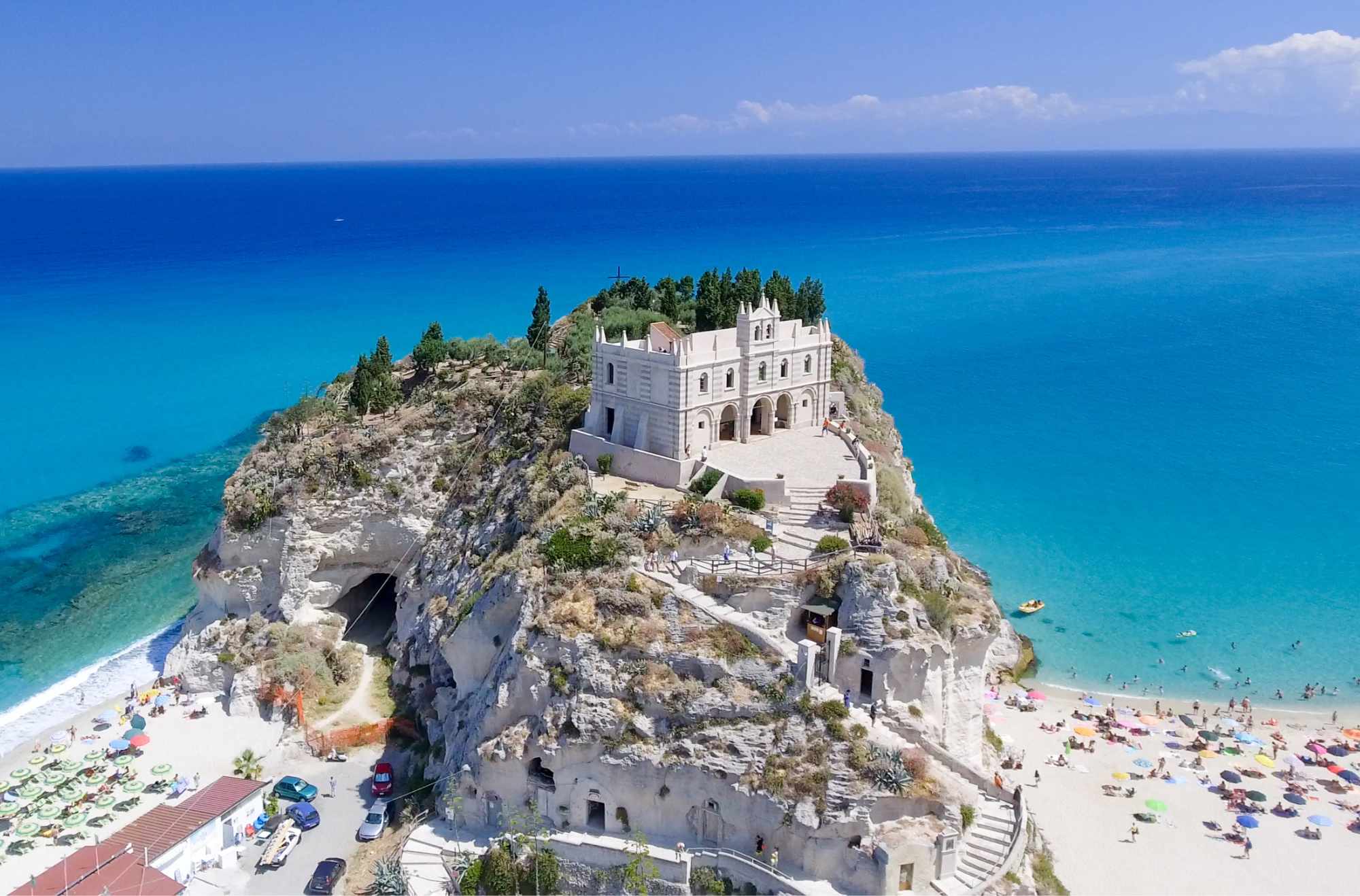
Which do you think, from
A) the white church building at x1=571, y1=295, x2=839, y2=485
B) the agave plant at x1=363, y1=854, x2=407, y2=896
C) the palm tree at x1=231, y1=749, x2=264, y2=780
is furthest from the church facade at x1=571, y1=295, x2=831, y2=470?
the palm tree at x1=231, y1=749, x2=264, y2=780

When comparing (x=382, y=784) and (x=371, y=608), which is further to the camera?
(x=371, y=608)

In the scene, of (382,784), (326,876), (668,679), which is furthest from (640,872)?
(382,784)

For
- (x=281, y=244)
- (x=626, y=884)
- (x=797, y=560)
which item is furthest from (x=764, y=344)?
(x=281, y=244)

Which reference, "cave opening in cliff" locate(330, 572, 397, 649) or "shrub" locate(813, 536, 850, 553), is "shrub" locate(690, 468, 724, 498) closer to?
"shrub" locate(813, 536, 850, 553)

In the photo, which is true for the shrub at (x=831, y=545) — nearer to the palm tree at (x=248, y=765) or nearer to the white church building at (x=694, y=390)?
the white church building at (x=694, y=390)

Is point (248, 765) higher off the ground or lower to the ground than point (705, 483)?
lower

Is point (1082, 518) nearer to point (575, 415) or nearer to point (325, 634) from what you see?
point (575, 415)

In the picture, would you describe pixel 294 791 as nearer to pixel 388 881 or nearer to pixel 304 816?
pixel 304 816
